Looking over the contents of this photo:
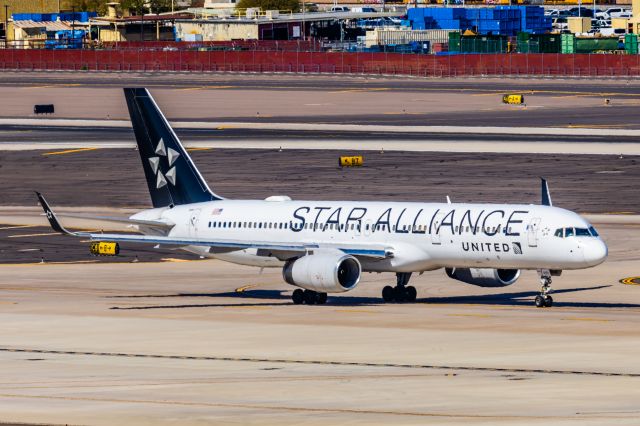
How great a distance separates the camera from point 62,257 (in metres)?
76.7

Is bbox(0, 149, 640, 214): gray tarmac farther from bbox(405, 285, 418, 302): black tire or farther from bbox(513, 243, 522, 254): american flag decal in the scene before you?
bbox(513, 243, 522, 254): american flag decal

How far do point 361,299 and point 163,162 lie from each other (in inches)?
425

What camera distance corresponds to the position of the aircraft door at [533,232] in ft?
177

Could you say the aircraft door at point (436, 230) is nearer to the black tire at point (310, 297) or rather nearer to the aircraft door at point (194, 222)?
the black tire at point (310, 297)

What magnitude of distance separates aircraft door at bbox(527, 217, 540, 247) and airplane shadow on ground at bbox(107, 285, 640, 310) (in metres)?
3.79

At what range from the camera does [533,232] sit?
53.9 m

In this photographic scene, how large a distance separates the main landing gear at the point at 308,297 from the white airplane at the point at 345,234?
0.04m

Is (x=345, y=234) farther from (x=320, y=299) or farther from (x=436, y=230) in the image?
(x=436, y=230)

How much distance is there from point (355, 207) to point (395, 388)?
22.7 meters

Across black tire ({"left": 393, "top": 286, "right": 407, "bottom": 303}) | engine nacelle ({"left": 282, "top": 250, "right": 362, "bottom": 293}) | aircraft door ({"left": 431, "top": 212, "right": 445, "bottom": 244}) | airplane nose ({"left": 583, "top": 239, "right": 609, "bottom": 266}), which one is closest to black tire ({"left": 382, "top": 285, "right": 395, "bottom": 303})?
black tire ({"left": 393, "top": 286, "right": 407, "bottom": 303})

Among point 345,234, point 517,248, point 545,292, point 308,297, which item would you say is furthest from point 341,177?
point 517,248

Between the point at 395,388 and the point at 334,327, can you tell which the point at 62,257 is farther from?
the point at 395,388

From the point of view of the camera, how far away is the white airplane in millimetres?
54188

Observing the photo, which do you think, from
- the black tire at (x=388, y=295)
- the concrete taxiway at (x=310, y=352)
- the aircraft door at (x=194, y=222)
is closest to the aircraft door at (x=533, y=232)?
the concrete taxiway at (x=310, y=352)
